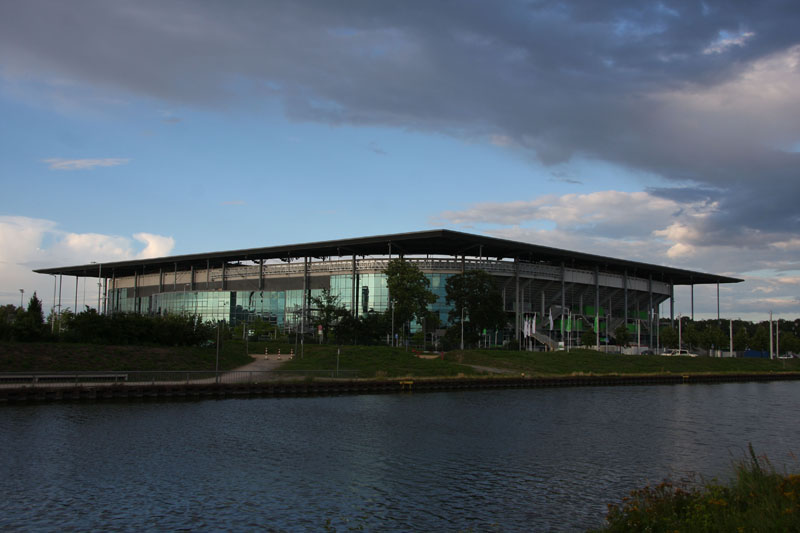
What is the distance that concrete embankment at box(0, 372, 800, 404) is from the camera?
48.0 metres

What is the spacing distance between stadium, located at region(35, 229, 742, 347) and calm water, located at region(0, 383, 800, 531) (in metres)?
59.3

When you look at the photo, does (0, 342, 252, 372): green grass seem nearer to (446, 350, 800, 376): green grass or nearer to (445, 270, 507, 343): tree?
(446, 350, 800, 376): green grass

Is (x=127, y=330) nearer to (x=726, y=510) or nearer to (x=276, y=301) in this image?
(x=276, y=301)

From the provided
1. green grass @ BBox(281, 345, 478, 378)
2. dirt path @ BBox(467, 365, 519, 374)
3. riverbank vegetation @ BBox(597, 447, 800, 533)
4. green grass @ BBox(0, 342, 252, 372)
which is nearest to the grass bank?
green grass @ BBox(281, 345, 478, 378)

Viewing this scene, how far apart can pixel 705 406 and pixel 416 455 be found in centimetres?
3613

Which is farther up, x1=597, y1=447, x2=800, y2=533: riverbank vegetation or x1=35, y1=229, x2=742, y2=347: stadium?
x1=35, y1=229, x2=742, y2=347: stadium

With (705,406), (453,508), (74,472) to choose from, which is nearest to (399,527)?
(453,508)

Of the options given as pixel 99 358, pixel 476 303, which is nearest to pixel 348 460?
pixel 99 358

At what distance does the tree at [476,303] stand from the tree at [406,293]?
3972 mm

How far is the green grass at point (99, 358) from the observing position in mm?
58031

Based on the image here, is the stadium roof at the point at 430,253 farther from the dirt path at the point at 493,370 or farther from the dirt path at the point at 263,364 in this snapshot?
the dirt path at the point at 263,364

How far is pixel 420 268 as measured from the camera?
4552 inches

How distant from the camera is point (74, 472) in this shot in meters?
27.5

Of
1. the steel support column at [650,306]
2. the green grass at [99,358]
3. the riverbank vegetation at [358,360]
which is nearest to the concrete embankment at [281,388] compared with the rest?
the riverbank vegetation at [358,360]
